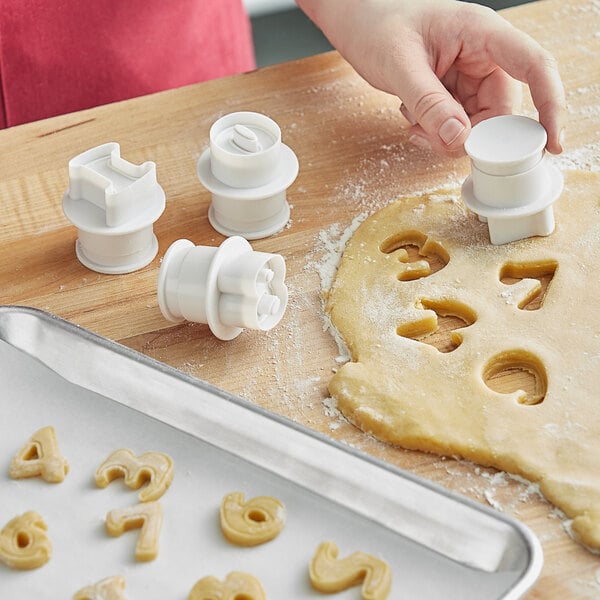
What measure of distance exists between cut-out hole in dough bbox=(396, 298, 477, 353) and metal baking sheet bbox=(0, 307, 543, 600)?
21 centimetres

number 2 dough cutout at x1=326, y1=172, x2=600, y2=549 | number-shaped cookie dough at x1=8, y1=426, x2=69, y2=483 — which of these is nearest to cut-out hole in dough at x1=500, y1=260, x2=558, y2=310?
number 2 dough cutout at x1=326, y1=172, x2=600, y2=549

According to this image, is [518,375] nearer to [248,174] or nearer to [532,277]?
[532,277]

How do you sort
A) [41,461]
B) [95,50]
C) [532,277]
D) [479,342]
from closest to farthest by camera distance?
[41,461] → [479,342] → [532,277] → [95,50]

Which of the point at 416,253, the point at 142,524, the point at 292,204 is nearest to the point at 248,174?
the point at 292,204

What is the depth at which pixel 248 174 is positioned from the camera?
3.84ft

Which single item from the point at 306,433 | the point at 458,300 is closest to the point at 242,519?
the point at 306,433

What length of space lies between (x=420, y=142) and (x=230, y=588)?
2.36 feet

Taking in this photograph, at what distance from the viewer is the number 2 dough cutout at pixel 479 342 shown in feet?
3.11

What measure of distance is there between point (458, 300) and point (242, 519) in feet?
1.24

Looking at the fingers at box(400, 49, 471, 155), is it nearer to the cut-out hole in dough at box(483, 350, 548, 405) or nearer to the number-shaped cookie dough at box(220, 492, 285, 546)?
the cut-out hole in dough at box(483, 350, 548, 405)

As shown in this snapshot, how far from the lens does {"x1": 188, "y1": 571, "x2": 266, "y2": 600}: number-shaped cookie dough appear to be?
0.84 m

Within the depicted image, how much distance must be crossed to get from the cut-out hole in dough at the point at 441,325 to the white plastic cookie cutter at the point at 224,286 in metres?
0.15

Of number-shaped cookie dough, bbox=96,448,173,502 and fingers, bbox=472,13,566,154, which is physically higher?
fingers, bbox=472,13,566,154

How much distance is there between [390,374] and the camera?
3.39 feet
